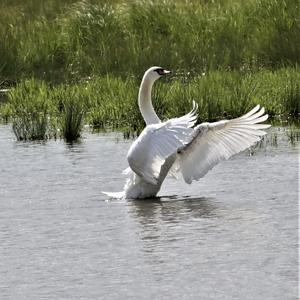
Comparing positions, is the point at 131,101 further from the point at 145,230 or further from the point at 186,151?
the point at 145,230

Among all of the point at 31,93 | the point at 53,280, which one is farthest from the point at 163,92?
the point at 53,280

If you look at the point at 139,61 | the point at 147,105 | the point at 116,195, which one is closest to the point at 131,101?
the point at 139,61

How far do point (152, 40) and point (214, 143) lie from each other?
999 centimetres

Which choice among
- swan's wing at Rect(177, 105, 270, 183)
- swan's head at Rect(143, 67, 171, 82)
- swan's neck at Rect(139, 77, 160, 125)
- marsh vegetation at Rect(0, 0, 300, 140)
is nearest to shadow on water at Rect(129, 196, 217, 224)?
swan's wing at Rect(177, 105, 270, 183)

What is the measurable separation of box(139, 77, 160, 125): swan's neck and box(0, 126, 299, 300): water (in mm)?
681

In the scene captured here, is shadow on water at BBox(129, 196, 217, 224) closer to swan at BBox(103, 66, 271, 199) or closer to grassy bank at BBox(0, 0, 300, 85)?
swan at BBox(103, 66, 271, 199)

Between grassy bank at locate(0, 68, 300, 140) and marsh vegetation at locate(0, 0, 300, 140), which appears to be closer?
grassy bank at locate(0, 68, 300, 140)

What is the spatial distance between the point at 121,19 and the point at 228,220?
13.0 metres

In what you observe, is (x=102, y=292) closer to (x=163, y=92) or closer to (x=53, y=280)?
(x=53, y=280)

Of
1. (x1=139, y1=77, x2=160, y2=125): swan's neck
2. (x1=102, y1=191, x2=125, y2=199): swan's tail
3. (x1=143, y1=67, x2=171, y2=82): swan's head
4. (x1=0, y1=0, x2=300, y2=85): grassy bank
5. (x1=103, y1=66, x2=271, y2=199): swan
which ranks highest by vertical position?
(x1=0, y1=0, x2=300, y2=85): grassy bank

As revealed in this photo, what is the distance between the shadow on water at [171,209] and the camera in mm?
11594

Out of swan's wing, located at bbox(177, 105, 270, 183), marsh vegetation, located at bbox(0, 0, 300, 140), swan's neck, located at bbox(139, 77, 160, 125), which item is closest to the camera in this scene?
swan's wing, located at bbox(177, 105, 270, 183)

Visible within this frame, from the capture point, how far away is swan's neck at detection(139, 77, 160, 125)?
13.1 meters

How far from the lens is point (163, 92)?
59.0 ft
